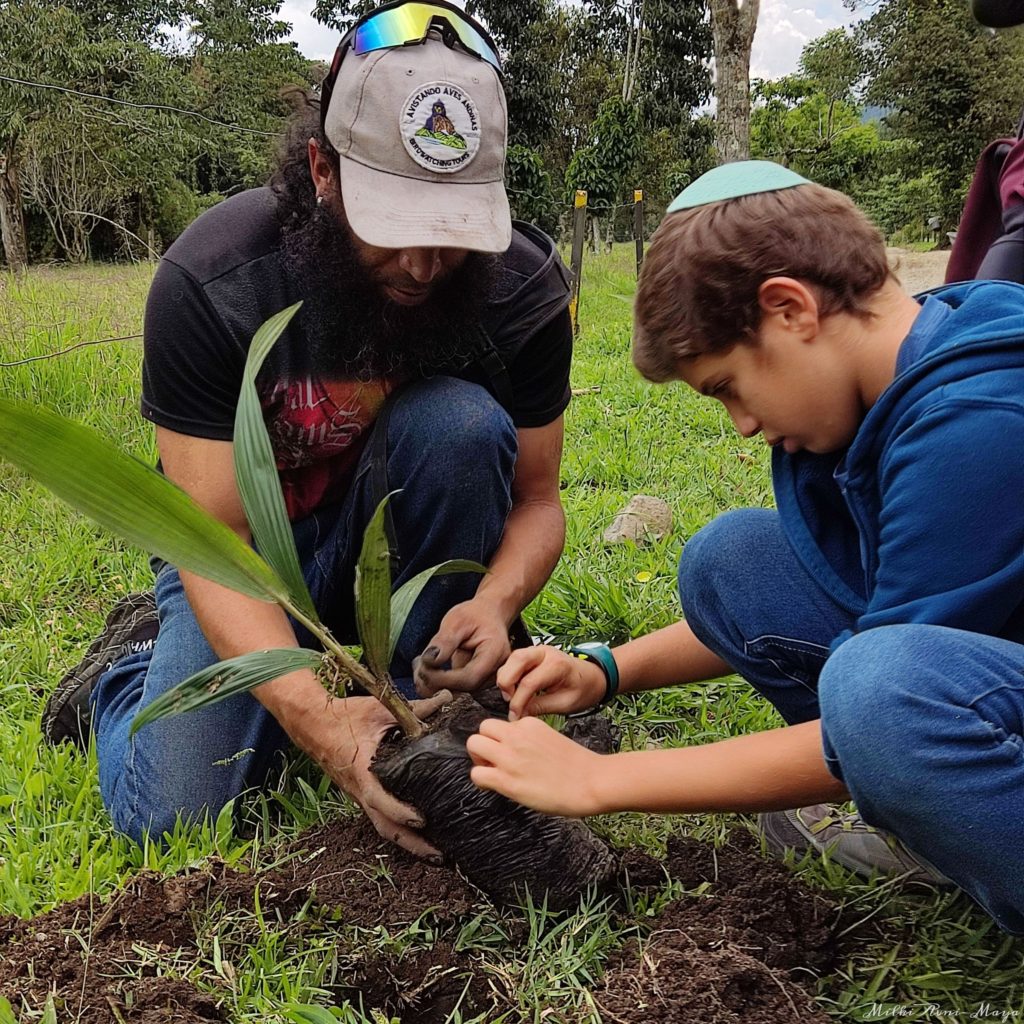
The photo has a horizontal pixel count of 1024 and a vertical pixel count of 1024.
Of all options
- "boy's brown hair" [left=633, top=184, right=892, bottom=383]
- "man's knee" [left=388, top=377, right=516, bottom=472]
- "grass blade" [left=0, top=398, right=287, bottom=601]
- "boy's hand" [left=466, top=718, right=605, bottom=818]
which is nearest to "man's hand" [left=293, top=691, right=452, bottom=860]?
"boy's hand" [left=466, top=718, right=605, bottom=818]

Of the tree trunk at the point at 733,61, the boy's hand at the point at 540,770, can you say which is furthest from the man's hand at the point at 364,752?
the tree trunk at the point at 733,61

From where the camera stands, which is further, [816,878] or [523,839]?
[816,878]

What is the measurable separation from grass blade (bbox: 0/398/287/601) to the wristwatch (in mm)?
556

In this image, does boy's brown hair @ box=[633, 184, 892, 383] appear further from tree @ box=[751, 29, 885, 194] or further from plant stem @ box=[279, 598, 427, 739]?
tree @ box=[751, 29, 885, 194]

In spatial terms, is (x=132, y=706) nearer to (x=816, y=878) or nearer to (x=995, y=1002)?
(x=816, y=878)

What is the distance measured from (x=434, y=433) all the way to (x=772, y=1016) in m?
1.12

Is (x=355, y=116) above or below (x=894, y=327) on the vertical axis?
above

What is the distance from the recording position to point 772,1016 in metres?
1.15

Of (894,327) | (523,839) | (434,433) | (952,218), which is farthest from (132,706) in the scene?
(952,218)

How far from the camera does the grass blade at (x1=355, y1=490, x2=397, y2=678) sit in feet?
3.91

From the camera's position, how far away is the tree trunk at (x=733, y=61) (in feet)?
22.5

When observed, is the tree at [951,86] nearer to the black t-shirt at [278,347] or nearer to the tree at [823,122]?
the tree at [823,122]

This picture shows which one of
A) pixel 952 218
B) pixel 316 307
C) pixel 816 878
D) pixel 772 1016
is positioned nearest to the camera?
pixel 772 1016

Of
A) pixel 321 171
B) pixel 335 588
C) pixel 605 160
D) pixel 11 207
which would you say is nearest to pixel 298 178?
pixel 321 171
